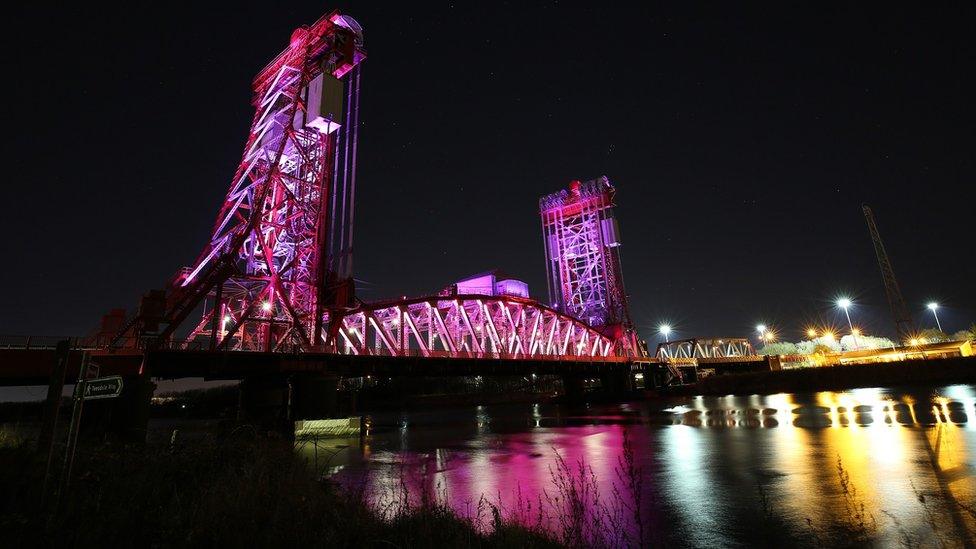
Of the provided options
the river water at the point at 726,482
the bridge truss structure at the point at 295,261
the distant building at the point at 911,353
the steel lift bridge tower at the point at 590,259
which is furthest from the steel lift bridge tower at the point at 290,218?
the distant building at the point at 911,353

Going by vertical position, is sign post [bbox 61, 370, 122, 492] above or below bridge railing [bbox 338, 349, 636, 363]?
below

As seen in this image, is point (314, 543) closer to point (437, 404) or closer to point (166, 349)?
point (166, 349)

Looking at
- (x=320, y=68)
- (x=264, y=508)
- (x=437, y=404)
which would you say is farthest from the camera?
(x=437, y=404)

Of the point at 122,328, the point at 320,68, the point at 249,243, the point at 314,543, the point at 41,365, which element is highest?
the point at 320,68

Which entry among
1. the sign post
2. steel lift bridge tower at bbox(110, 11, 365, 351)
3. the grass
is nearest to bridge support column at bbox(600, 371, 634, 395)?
steel lift bridge tower at bbox(110, 11, 365, 351)

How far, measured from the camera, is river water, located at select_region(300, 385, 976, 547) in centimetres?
779

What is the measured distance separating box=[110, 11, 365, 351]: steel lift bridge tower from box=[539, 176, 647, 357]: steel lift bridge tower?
150ft

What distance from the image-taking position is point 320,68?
45.0 metres

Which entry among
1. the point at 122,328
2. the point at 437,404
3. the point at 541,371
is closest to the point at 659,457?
the point at 122,328

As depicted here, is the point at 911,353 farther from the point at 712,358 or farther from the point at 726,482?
the point at 726,482

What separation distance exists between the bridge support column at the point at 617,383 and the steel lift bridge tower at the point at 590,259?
3674mm

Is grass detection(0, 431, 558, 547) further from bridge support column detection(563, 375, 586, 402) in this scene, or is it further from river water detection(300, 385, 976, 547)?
bridge support column detection(563, 375, 586, 402)

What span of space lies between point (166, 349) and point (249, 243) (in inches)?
499

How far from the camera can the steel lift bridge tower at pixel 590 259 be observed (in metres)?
78.9
